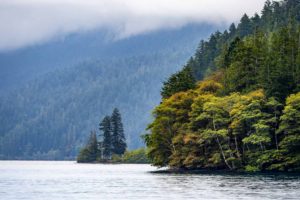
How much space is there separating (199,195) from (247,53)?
2618 inches

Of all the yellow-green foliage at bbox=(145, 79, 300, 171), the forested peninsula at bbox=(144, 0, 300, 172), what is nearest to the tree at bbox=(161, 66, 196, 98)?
the forested peninsula at bbox=(144, 0, 300, 172)

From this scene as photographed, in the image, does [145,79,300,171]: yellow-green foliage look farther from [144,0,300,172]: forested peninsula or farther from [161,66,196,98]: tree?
[161,66,196,98]: tree

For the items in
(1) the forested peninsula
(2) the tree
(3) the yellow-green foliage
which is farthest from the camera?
(2) the tree

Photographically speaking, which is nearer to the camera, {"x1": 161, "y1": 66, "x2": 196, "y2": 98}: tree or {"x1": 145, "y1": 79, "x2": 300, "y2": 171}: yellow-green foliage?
{"x1": 145, "y1": 79, "x2": 300, "y2": 171}: yellow-green foliage

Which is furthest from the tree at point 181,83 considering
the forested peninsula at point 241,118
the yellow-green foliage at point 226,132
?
the yellow-green foliage at point 226,132

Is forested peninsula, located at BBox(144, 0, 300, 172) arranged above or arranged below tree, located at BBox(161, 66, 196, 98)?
below

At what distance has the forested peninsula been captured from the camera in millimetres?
113250

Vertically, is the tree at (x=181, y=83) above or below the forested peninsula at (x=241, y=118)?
above

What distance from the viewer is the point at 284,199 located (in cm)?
6059

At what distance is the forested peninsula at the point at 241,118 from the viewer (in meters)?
Answer: 113

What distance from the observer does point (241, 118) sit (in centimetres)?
11550

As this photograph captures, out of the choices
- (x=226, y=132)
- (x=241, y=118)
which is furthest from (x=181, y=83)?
(x=241, y=118)

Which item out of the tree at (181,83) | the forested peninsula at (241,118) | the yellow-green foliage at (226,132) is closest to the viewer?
the yellow-green foliage at (226,132)

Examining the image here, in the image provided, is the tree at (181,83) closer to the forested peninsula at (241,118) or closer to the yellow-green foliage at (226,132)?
the forested peninsula at (241,118)
